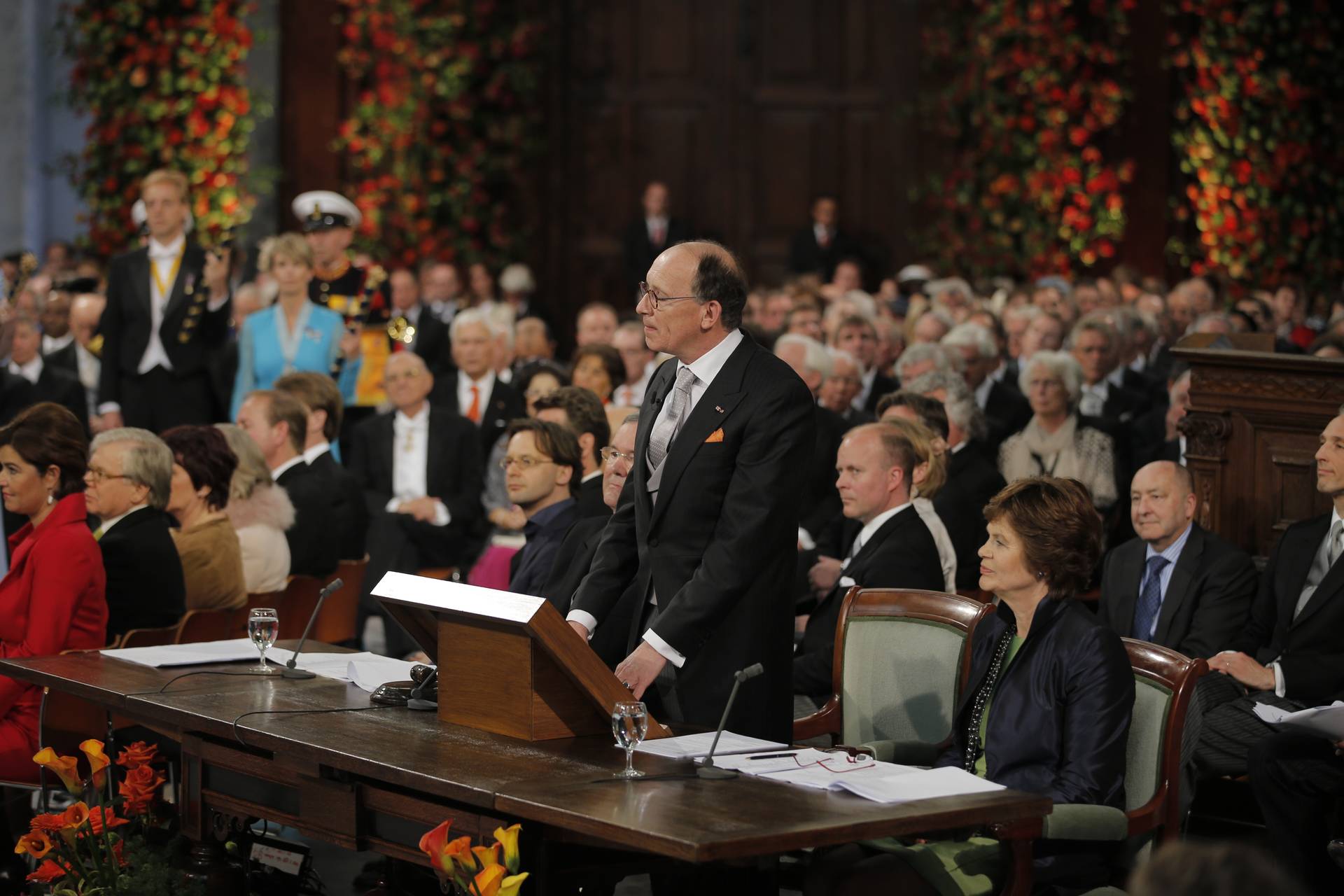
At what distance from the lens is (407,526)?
22.4ft

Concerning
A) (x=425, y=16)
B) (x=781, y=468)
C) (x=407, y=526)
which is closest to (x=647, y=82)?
(x=425, y=16)

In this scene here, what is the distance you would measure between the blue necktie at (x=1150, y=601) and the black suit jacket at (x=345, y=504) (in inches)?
99.0

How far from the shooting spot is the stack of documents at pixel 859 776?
9.22ft

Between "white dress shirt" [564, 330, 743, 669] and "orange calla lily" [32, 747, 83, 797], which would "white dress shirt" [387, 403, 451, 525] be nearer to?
"orange calla lily" [32, 747, 83, 797]

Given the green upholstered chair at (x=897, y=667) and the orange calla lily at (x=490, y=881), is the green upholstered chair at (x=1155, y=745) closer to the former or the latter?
the green upholstered chair at (x=897, y=667)

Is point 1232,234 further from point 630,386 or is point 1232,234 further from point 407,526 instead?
point 407,526

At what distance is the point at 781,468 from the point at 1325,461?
1727 mm

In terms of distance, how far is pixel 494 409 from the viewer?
7625 mm

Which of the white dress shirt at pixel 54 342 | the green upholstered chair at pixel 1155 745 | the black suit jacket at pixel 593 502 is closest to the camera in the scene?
the green upholstered chair at pixel 1155 745

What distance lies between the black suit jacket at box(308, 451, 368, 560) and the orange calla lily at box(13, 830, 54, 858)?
2.26 m

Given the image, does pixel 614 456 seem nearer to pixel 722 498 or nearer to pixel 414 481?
pixel 722 498

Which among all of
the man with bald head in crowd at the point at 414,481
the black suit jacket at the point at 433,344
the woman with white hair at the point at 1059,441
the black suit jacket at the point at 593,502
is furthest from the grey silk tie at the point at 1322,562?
the black suit jacket at the point at 433,344

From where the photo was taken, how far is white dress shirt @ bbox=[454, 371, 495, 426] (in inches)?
303

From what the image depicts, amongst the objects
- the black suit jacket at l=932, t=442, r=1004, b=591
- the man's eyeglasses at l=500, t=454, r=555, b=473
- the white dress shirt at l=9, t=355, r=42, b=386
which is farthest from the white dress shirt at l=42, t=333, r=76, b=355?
the black suit jacket at l=932, t=442, r=1004, b=591
